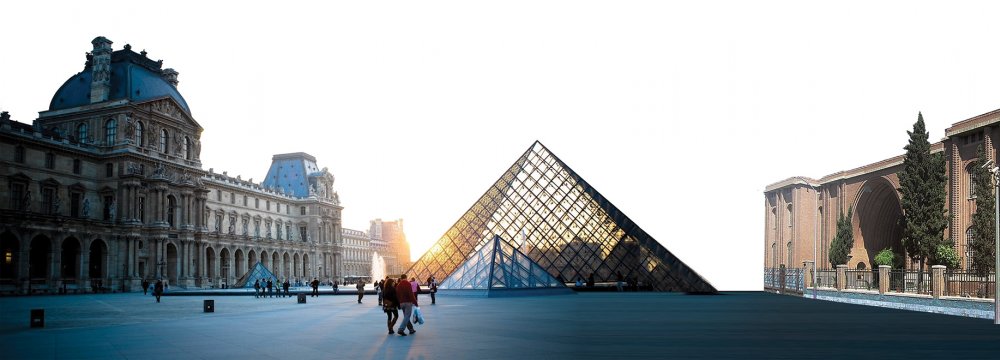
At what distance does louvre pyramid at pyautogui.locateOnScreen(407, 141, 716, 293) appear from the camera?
40562mm

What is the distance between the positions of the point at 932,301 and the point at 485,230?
915 inches

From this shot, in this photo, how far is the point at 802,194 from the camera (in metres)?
67.5

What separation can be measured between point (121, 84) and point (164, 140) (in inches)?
205

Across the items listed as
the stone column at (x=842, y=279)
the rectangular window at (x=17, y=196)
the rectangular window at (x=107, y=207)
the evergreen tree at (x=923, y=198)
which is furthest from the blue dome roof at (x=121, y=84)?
the evergreen tree at (x=923, y=198)

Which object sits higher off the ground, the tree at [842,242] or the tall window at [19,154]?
the tall window at [19,154]

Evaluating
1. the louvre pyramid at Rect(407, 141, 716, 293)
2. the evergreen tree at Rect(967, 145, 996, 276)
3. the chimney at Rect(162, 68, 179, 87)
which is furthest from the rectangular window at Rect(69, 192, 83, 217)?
the evergreen tree at Rect(967, 145, 996, 276)

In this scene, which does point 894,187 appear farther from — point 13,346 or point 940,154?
point 13,346

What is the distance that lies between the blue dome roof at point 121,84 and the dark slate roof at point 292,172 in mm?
29836

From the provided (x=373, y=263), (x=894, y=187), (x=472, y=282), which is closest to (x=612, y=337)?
(x=472, y=282)

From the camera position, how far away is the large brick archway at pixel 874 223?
55719mm

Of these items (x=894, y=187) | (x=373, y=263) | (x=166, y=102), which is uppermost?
(x=166, y=102)

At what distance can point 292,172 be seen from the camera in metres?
94.9

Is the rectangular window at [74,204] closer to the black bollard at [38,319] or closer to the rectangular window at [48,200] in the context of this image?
the rectangular window at [48,200]

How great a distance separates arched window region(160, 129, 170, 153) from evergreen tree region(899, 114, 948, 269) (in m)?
51.0
